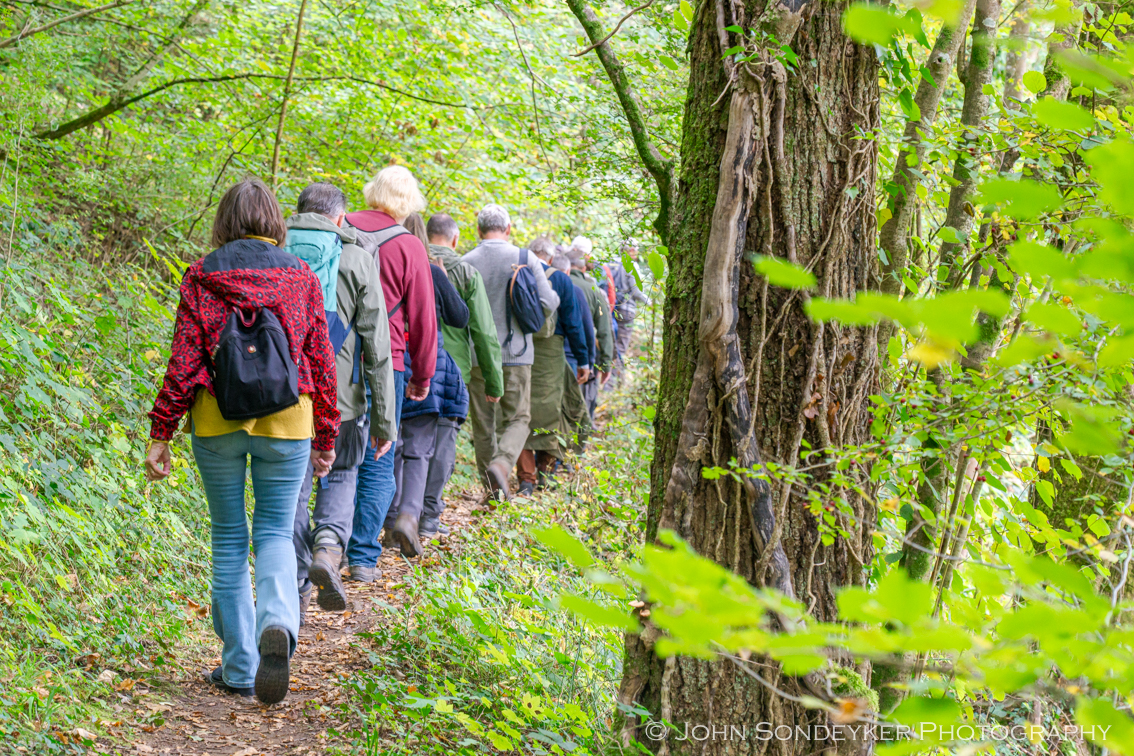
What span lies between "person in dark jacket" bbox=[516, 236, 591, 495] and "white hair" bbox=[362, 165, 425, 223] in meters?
3.01

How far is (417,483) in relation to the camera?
5723 millimetres

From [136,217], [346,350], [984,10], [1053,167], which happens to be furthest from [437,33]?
[1053,167]

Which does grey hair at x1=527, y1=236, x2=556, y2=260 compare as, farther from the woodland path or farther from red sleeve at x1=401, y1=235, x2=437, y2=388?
the woodland path

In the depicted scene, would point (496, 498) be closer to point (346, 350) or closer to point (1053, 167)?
point (346, 350)

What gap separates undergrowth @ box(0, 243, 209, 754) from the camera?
10.3 ft

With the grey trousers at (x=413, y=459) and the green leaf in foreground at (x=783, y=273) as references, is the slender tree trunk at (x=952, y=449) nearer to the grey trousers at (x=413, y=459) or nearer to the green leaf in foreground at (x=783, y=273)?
the green leaf in foreground at (x=783, y=273)

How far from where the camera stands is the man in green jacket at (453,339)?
607 centimetres

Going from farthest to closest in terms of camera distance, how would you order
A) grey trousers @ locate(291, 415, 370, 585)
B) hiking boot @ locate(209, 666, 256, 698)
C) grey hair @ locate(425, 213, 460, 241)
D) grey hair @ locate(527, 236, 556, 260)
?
1. grey hair @ locate(527, 236, 556, 260)
2. grey hair @ locate(425, 213, 460, 241)
3. grey trousers @ locate(291, 415, 370, 585)
4. hiking boot @ locate(209, 666, 256, 698)

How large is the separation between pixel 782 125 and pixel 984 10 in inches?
61.0

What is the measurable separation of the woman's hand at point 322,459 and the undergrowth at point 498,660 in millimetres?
747

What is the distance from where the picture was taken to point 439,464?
6.19 meters

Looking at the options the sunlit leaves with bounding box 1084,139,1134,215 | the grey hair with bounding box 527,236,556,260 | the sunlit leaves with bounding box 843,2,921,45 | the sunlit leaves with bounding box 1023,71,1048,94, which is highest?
the sunlit leaves with bounding box 1023,71,1048,94

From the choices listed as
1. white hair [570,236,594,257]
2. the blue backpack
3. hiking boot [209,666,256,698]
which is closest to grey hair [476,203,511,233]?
white hair [570,236,594,257]

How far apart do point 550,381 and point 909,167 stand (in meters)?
5.23
